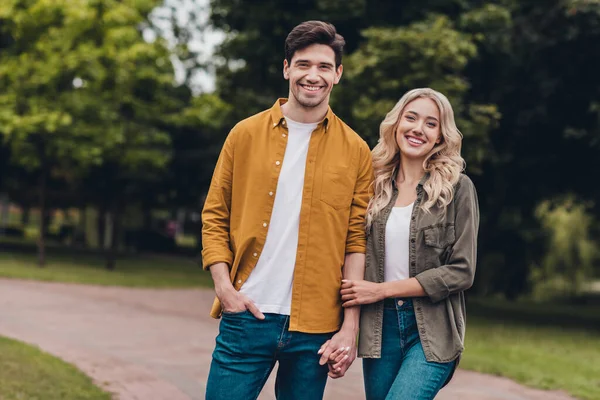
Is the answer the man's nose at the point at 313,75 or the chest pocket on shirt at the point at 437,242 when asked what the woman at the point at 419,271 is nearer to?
the chest pocket on shirt at the point at 437,242

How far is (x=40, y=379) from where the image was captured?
22.1ft

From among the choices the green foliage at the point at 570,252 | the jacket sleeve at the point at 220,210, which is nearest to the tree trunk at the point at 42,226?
the green foliage at the point at 570,252

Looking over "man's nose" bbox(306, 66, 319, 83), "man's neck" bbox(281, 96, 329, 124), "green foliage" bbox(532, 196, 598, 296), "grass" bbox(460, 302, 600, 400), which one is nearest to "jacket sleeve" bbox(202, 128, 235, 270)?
"man's neck" bbox(281, 96, 329, 124)

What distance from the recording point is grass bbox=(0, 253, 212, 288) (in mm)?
16759

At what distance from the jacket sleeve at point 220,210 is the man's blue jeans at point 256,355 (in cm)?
28

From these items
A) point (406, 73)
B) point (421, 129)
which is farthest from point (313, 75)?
point (406, 73)

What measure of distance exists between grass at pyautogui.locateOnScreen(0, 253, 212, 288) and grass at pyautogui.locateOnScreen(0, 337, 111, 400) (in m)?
9.00

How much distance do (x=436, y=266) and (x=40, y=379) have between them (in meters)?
4.66

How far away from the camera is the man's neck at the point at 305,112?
321 cm

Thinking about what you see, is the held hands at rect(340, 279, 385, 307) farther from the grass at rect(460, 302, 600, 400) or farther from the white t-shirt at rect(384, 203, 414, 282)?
the grass at rect(460, 302, 600, 400)

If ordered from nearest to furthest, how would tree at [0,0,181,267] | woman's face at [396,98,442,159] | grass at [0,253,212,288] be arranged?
1. woman's face at [396,98,442,159]
2. grass at [0,253,212,288]
3. tree at [0,0,181,267]

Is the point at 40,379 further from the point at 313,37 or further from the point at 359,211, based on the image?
the point at 313,37

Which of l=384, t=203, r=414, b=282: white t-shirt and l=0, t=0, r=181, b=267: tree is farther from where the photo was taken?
l=0, t=0, r=181, b=267: tree

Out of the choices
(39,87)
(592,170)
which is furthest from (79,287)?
(592,170)
